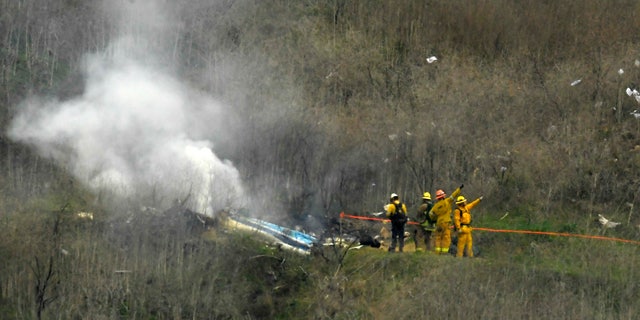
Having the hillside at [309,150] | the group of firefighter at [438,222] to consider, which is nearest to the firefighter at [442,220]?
the group of firefighter at [438,222]

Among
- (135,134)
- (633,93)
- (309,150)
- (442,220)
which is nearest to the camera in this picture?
(442,220)

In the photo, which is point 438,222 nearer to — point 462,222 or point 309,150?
point 462,222

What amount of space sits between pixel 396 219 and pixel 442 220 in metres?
0.90

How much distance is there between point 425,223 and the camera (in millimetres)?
22984

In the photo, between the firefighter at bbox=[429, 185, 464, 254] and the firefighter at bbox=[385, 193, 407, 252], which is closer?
the firefighter at bbox=[429, 185, 464, 254]

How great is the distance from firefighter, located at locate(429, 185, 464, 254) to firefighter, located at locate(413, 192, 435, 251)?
0.15 meters

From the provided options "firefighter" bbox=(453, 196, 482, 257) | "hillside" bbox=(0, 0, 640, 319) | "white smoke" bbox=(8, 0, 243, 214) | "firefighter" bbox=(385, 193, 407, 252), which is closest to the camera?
"hillside" bbox=(0, 0, 640, 319)

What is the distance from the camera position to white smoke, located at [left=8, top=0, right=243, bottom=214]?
81.1 feet

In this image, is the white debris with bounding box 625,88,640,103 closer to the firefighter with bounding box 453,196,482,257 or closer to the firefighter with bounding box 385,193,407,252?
the firefighter with bounding box 453,196,482,257

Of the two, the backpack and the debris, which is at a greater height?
the backpack

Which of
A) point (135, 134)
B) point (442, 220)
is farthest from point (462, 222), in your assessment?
point (135, 134)

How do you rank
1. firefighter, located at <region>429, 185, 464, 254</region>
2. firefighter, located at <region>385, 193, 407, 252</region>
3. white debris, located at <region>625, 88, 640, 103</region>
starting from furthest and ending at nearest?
white debris, located at <region>625, 88, 640, 103</region> < firefighter, located at <region>385, 193, 407, 252</region> < firefighter, located at <region>429, 185, 464, 254</region>

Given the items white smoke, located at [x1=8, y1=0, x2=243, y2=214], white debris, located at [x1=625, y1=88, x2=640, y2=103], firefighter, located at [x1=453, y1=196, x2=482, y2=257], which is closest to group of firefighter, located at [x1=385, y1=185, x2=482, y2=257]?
firefighter, located at [x1=453, y1=196, x2=482, y2=257]

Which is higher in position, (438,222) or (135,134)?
(135,134)
